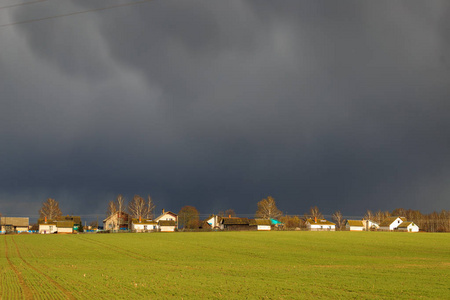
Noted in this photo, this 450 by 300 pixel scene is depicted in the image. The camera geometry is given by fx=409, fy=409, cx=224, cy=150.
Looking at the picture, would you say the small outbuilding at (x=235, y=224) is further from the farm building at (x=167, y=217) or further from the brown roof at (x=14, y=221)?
the brown roof at (x=14, y=221)

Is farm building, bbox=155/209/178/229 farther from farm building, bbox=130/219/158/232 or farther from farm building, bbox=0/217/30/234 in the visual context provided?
farm building, bbox=0/217/30/234

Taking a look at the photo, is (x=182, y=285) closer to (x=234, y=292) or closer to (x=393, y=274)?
(x=234, y=292)

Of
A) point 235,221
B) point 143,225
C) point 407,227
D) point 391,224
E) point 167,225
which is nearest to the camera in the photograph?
point 167,225

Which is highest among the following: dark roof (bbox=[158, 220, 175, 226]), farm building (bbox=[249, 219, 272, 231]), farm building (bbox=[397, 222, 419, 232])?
dark roof (bbox=[158, 220, 175, 226])

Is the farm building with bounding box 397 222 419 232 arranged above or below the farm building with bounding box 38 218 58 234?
below

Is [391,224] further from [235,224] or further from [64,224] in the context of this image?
[64,224]

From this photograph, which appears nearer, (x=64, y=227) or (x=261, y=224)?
(x=64, y=227)

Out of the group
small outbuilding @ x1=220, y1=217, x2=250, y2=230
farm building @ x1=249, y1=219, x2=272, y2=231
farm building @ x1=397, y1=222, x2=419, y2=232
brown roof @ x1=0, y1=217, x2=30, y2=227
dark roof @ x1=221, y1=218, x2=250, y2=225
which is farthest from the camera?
farm building @ x1=397, y1=222, x2=419, y2=232

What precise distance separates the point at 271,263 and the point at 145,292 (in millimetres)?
20277

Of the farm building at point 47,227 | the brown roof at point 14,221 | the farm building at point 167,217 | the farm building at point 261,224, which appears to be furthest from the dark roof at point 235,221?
the brown roof at point 14,221

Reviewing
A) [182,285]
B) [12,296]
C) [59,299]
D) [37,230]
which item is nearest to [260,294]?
[182,285]

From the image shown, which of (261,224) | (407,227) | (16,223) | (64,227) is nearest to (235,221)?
(261,224)

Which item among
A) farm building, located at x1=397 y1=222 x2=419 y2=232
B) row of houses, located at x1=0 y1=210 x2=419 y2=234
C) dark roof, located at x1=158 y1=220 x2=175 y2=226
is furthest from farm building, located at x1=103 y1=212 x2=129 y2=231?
farm building, located at x1=397 y1=222 x2=419 y2=232

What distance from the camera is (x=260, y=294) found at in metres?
23.7
